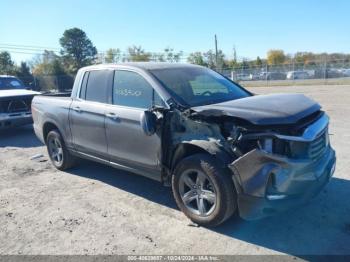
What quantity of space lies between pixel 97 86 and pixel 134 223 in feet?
7.64

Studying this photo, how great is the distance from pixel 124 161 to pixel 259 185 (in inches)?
85.8

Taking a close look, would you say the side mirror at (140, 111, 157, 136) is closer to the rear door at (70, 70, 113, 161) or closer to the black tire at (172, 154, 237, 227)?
the black tire at (172, 154, 237, 227)

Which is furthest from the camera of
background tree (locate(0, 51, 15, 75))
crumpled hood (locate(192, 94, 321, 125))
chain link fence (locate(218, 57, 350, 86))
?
background tree (locate(0, 51, 15, 75))

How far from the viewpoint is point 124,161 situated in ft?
16.4

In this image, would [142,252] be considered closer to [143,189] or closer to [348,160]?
[143,189]

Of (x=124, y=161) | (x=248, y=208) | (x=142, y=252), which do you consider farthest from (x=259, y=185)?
(x=124, y=161)

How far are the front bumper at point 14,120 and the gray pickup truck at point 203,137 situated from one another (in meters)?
5.43

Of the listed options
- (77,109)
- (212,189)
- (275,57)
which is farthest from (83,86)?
(275,57)

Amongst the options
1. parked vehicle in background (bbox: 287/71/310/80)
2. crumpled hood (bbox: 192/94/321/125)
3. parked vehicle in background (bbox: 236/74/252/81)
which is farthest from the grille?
parked vehicle in background (bbox: 236/74/252/81)

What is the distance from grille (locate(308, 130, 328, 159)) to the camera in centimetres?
370

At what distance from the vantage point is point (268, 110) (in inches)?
150

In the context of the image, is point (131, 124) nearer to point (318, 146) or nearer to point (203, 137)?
point (203, 137)

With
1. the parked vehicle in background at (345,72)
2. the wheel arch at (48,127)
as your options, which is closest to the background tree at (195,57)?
the parked vehicle in background at (345,72)

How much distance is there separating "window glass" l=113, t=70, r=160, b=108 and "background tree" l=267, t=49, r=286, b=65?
103 meters
